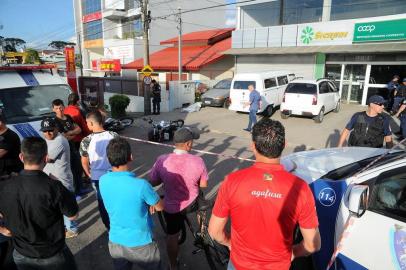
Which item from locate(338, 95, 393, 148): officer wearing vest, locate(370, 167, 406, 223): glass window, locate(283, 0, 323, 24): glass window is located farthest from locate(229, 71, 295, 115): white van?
locate(370, 167, 406, 223): glass window

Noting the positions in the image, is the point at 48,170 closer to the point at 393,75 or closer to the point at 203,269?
the point at 203,269

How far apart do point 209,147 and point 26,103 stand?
17.0ft

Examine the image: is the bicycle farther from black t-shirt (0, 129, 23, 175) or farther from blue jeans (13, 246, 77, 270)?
black t-shirt (0, 129, 23, 175)

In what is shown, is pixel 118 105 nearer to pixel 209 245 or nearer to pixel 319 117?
pixel 319 117

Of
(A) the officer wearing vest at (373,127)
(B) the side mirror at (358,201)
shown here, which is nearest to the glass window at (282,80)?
(A) the officer wearing vest at (373,127)

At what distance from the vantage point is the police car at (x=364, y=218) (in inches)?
90.9

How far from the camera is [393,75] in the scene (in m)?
15.3

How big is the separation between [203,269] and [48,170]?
2.56 m

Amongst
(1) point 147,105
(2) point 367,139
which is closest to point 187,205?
(2) point 367,139

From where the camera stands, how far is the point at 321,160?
398 centimetres

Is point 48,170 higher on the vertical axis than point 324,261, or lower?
higher

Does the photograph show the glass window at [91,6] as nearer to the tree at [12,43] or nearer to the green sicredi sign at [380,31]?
the tree at [12,43]

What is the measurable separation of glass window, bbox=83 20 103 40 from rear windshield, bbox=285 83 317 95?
34.8 metres

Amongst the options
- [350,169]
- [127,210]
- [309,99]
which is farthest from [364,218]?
[309,99]
